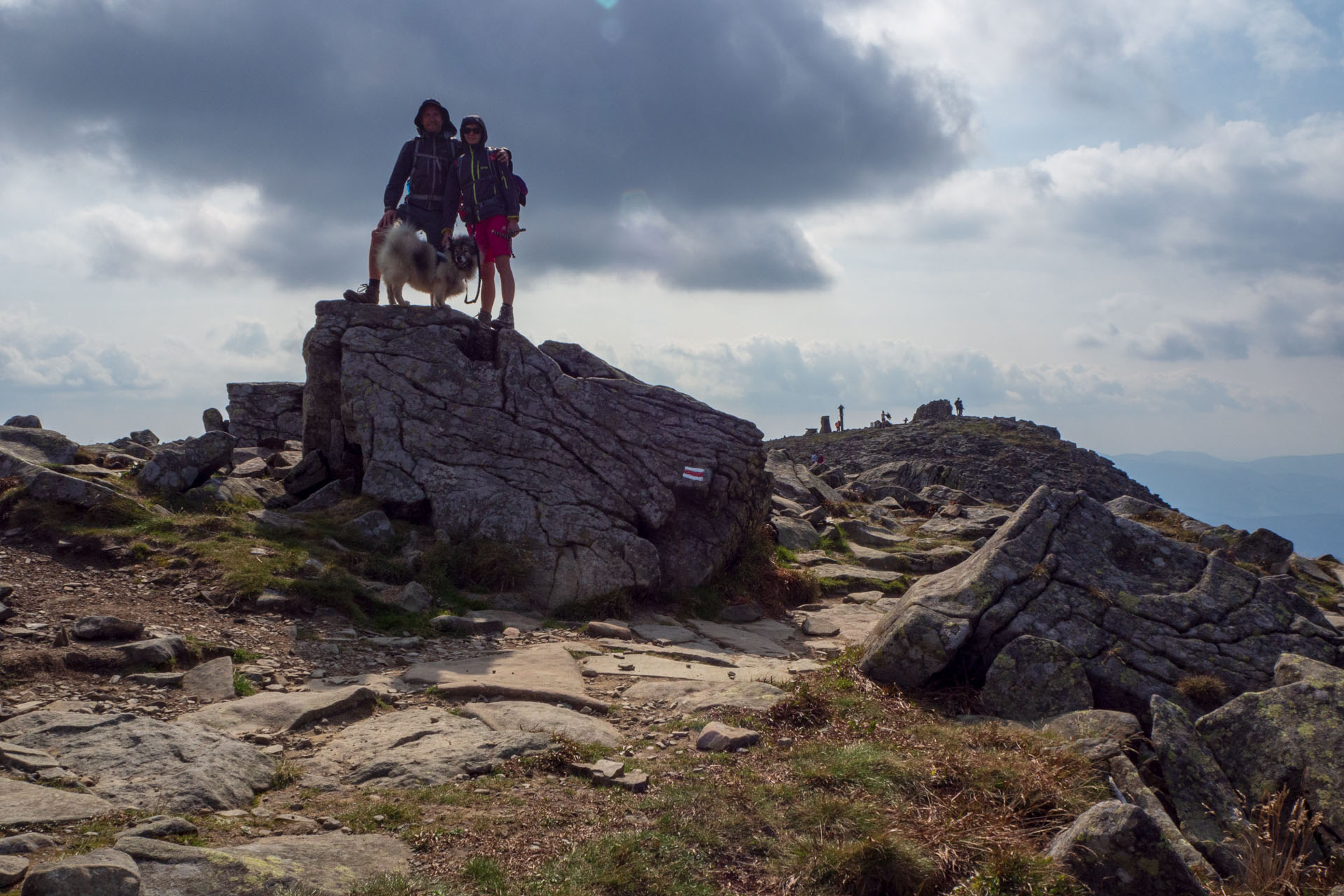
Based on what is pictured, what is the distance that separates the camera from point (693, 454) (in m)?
14.8

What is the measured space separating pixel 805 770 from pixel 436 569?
23.2ft

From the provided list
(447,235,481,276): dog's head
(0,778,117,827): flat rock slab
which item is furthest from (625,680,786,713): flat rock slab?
(447,235,481,276): dog's head

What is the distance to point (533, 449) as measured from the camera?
13.9 meters

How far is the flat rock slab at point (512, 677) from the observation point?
8.04m

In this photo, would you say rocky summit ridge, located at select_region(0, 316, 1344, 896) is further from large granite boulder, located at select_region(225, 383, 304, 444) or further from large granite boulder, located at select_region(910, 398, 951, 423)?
large granite boulder, located at select_region(910, 398, 951, 423)

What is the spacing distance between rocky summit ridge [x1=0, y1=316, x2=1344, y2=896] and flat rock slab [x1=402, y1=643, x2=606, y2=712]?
56mm

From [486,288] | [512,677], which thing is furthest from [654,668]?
[486,288]

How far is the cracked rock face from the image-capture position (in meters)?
13.0

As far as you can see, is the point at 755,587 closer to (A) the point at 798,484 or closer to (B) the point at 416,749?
(B) the point at 416,749

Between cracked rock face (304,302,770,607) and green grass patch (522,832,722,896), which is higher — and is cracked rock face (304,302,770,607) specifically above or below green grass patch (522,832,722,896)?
above

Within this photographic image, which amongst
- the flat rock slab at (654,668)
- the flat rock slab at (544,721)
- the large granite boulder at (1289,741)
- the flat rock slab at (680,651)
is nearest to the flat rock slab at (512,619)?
the flat rock slab at (680,651)

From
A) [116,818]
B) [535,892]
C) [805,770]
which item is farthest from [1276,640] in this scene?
[116,818]

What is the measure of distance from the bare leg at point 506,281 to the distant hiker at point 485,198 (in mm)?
13

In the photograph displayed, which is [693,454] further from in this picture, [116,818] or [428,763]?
[116,818]
